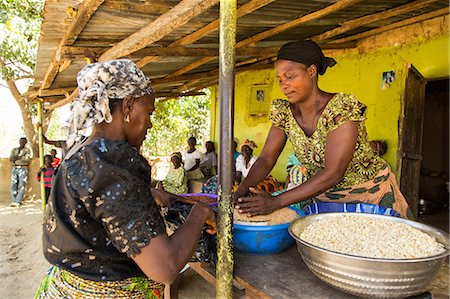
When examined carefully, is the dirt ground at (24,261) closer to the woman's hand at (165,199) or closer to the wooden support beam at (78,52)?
the woman's hand at (165,199)

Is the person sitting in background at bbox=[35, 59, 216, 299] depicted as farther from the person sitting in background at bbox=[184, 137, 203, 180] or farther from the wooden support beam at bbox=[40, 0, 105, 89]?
the person sitting in background at bbox=[184, 137, 203, 180]

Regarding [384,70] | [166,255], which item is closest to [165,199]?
[166,255]

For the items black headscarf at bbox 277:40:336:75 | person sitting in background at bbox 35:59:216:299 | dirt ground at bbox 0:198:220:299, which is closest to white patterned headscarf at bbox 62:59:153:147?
person sitting in background at bbox 35:59:216:299

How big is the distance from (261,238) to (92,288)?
74cm

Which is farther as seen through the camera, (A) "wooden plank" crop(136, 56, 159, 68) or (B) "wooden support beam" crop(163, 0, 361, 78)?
(A) "wooden plank" crop(136, 56, 159, 68)

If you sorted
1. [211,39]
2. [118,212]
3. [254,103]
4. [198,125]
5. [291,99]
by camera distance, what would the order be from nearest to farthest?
[118,212] → [291,99] → [211,39] → [254,103] → [198,125]

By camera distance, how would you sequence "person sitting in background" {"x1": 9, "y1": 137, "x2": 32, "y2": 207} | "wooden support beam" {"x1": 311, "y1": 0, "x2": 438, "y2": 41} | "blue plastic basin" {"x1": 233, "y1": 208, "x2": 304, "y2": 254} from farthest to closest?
1. "person sitting in background" {"x1": 9, "y1": 137, "x2": 32, "y2": 207}
2. "wooden support beam" {"x1": 311, "y1": 0, "x2": 438, "y2": 41}
3. "blue plastic basin" {"x1": 233, "y1": 208, "x2": 304, "y2": 254}

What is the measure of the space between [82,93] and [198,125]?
44.9ft

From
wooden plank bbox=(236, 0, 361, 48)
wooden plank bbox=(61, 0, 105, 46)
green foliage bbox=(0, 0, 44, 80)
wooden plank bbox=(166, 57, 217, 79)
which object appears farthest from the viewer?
green foliage bbox=(0, 0, 44, 80)

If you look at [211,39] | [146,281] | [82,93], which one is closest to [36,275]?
[211,39]

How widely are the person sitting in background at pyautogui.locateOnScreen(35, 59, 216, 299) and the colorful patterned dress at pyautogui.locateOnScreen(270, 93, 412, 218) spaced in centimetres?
80

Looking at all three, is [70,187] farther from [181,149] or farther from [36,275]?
[181,149]

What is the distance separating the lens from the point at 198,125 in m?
15.1

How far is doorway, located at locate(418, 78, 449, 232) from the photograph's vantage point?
780 centimetres
